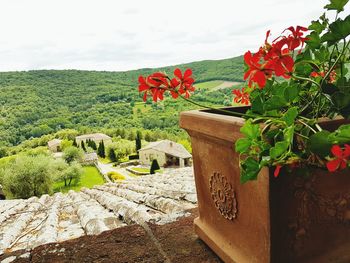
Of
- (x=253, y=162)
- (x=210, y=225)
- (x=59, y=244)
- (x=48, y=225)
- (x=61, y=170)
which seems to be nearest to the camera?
(x=253, y=162)

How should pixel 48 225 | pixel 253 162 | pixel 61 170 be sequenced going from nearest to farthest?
pixel 253 162, pixel 48 225, pixel 61 170

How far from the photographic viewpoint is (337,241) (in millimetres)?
1040

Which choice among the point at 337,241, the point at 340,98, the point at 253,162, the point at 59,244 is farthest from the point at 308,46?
the point at 59,244

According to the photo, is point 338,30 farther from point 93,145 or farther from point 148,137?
point 148,137

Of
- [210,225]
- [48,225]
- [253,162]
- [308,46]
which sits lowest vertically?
[48,225]

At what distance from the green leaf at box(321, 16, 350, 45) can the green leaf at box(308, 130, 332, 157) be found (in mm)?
293

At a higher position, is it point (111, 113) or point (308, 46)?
point (308, 46)

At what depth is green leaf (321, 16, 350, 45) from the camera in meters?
0.77

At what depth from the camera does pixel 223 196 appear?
1.13 meters

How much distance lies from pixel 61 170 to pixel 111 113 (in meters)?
39.6

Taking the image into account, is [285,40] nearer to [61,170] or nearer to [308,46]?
[308,46]

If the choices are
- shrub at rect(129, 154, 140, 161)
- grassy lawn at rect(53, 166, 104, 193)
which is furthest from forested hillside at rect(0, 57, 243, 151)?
grassy lawn at rect(53, 166, 104, 193)

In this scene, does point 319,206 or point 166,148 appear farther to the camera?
point 166,148

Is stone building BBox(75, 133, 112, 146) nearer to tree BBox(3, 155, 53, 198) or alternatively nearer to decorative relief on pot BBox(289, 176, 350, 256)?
tree BBox(3, 155, 53, 198)
